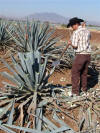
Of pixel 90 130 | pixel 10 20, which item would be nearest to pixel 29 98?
pixel 90 130

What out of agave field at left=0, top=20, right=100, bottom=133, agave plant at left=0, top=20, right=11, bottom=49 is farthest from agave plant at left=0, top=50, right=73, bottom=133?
agave plant at left=0, top=20, right=11, bottom=49

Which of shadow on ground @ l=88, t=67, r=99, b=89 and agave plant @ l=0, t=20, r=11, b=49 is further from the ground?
agave plant @ l=0, t=20, r=11, b=49

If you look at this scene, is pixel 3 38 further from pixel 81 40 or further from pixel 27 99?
pixel 27 99

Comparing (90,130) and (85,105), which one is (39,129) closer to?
(90,130)

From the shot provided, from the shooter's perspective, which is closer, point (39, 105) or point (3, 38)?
point (39, 105)

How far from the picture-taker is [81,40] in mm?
4730

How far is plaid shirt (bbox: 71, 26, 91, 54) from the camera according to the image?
185 inches

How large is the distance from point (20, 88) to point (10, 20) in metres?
6.38

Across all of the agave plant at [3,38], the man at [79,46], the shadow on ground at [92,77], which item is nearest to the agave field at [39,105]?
the man at [79,46]

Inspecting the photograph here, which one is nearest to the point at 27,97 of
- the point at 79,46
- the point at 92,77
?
the point at 79,46

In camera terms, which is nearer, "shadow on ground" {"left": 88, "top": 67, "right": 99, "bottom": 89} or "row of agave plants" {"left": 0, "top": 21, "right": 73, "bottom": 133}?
"row of agave plants" {"left": 0, "top": 21, "right": 73, "bottom": 133}

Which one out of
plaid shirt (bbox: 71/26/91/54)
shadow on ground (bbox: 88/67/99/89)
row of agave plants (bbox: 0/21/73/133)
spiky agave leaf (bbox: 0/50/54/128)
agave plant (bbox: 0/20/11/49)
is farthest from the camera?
agave plant (bbox: 0/20/11/49)

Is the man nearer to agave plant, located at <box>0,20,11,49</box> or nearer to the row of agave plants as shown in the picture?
the row of agave plants

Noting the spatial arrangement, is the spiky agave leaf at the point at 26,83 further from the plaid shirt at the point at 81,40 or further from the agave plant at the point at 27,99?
the plaid shirt at the point at 81,40
